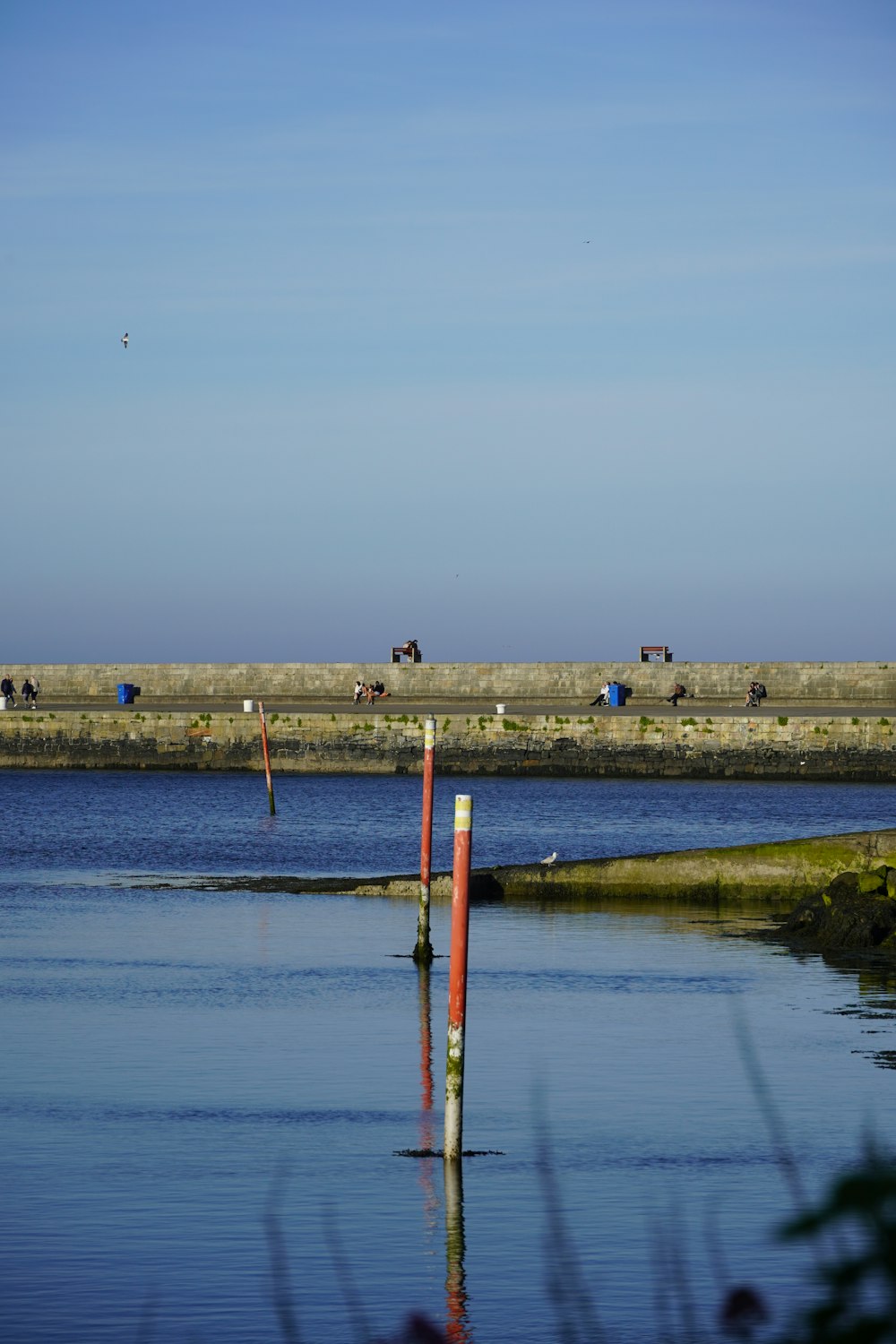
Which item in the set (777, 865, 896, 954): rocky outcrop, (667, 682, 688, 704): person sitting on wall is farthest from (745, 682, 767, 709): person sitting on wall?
(777, 865, 896, 954): rocky outcrop

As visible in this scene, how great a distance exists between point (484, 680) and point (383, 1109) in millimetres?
61151

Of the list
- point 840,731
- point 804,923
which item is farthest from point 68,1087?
point 840,731

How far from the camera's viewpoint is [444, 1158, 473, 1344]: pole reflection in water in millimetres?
7121

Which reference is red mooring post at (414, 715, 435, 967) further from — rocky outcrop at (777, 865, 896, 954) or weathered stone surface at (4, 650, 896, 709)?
weathered stone surface at (4, 650, 896, 709)

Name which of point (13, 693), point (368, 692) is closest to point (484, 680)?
point (368, 692)

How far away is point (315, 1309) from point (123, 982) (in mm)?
9388

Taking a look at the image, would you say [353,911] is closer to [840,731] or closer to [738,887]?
[738,887]

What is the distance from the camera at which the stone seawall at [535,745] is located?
5744cm

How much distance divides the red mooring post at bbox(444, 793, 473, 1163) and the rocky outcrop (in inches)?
351

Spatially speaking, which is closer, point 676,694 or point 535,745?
point 535,745

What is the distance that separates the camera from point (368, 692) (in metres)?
70.1

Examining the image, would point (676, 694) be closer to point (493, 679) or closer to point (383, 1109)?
point (493, 679)

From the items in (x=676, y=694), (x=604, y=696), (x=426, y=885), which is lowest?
(x=426, y=885)

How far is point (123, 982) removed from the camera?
54.0ft
